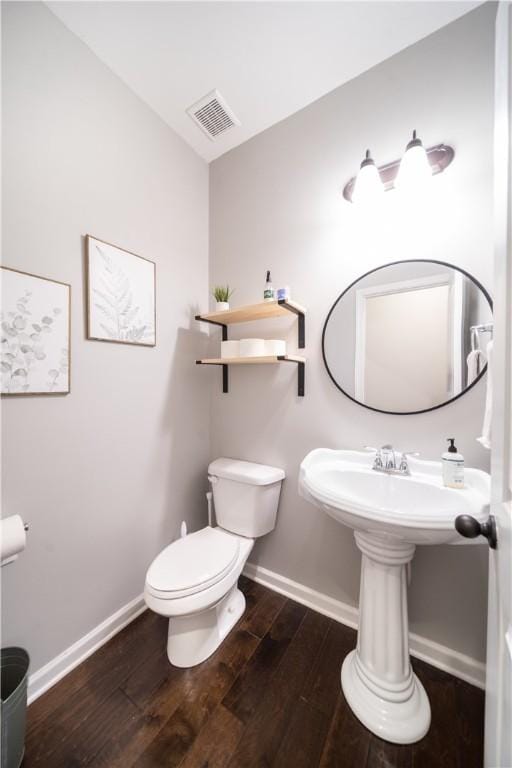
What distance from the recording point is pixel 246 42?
1.15 metres

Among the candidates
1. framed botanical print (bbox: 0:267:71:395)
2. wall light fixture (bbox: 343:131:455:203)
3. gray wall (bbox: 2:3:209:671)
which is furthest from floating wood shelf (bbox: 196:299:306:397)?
framed botanical print (bbox: 0:267:71:395)

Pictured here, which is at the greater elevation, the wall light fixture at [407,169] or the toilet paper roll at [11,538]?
the wall light fixture at [407,169]

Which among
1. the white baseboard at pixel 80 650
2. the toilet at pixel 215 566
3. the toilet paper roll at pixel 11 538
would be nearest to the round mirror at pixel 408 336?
the toilet at pixel 215 566

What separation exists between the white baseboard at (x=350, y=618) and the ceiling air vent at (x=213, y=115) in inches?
99.9

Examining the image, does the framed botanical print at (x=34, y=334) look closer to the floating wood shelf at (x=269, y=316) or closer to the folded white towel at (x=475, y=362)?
the floating wood shelf at (x=269, y=316)

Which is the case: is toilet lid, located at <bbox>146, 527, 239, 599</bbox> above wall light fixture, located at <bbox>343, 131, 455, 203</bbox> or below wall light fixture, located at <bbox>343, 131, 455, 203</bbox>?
below

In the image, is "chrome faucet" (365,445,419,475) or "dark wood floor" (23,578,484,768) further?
"chrome faucet" (365,445,419,475)

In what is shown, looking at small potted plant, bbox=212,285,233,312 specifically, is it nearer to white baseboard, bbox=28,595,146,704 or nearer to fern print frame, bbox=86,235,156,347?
fern print frame, bbox=86,235,156,347

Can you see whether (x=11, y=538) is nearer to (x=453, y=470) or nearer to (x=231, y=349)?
(x=231, y=349)

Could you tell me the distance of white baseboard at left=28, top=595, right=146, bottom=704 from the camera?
3.40 ft

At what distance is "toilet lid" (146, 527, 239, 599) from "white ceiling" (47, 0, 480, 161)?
2218 mm

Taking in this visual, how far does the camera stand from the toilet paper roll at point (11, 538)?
34.4 inches

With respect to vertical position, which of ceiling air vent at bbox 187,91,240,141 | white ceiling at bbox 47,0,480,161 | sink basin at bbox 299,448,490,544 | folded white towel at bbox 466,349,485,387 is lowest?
sink basin at bbox 299,448,490,544

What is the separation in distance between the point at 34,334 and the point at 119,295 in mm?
399
